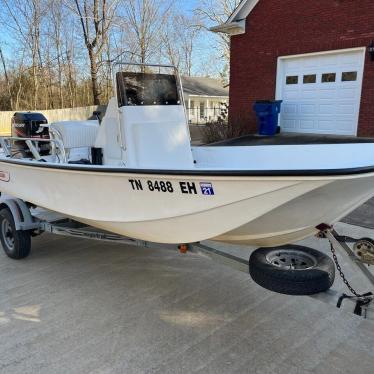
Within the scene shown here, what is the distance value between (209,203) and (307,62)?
34.3 feet

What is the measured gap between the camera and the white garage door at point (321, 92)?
1082 cm

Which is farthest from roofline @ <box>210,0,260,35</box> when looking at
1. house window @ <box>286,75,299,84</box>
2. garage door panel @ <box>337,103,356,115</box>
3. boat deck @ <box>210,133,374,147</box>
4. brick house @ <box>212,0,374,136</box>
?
garage door panel @ <box>337,103,356,115</box>

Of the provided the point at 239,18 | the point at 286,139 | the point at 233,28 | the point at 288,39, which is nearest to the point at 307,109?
the point at 286,139

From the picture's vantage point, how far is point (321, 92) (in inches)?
453

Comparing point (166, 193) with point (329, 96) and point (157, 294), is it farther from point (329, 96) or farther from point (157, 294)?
point (329, 96)

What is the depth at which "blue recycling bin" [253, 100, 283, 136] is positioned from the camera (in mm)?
12023

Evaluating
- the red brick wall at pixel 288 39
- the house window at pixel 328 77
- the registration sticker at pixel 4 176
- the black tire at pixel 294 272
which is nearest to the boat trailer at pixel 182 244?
the black tire at pixel 294 272

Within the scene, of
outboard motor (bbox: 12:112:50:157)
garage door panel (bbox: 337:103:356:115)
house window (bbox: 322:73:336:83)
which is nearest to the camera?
outboard motor (bbox: 12:112:50:157)

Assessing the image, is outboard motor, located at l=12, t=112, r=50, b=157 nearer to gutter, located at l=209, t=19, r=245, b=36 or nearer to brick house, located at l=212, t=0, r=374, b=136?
brick house, located at l=212, t=0, r=374, b=136

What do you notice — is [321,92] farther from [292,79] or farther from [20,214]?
[20,214]

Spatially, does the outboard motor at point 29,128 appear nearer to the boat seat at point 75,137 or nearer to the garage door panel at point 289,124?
the boat seat at point 75,137

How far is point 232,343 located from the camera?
2791 mm

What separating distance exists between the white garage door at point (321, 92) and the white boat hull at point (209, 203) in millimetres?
9116

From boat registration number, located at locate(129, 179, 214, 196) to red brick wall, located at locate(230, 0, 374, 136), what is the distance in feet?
30.7
